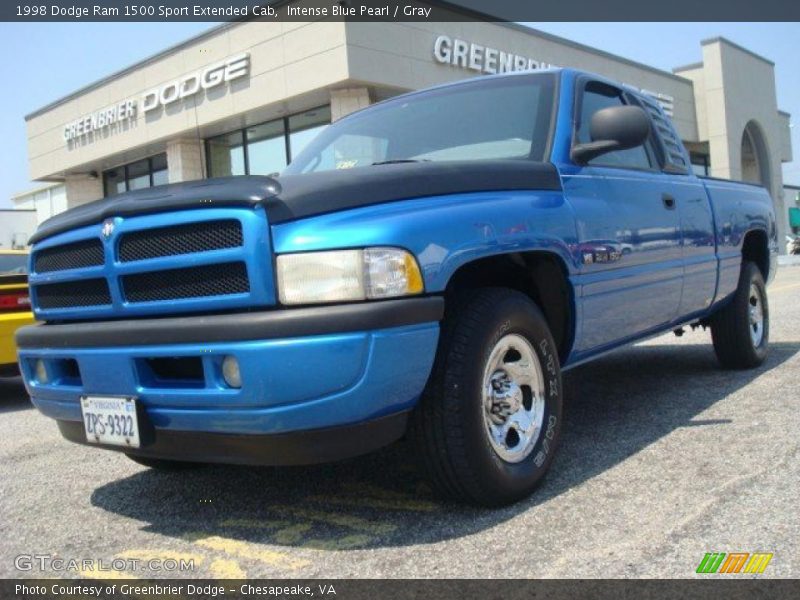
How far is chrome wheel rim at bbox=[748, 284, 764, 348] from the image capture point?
563 cm

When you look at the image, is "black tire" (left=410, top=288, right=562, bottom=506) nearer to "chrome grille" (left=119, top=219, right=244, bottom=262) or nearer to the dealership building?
"chrome grille" (left=119, top=219, right=244, bottom=262)

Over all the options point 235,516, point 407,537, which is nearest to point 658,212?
point 407,537

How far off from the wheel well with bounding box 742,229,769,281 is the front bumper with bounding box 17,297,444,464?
4.06 m

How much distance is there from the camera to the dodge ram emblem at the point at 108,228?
2.79 meters

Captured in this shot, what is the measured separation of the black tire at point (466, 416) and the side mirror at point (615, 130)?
3.30 feet

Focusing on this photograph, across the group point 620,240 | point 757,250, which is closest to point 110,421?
point 620,240

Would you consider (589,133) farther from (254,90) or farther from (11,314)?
(254,90)

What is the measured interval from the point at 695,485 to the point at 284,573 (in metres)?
1.60

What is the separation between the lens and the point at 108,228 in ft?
9.18

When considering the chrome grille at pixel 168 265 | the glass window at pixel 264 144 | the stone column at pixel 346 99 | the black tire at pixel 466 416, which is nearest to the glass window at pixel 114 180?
the glass window at pixel 264 144

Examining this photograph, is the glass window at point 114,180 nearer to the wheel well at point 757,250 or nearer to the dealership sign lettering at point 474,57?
the dealership sign lettering at point 474,57

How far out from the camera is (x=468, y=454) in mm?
2658

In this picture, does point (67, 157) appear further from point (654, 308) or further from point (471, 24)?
point (654, 308)

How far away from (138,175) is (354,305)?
2232cm
